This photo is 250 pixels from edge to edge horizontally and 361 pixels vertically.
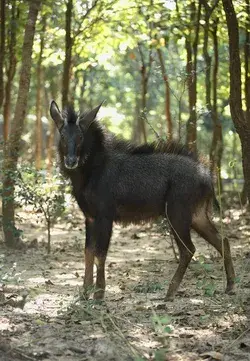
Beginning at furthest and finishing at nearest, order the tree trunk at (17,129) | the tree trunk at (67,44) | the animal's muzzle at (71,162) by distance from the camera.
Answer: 1. the tree trunk at (67,44)
2. the tree trunk at (17,129)
3. the animal's muzzle at (71,162)

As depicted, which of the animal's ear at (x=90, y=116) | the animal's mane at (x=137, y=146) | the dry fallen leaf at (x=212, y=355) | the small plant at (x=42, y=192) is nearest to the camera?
the dry fallen leaf at (x=212, y=355)

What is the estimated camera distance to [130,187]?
28.7 feet

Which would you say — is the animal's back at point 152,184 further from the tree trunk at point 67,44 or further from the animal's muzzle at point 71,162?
the tree trunk at point 67,44

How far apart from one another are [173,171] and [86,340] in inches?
122

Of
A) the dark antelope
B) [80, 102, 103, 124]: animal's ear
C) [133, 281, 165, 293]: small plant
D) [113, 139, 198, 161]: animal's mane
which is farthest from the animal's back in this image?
[133, 281, 165, 293]: small plant

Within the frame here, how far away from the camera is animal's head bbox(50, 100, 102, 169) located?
856cm

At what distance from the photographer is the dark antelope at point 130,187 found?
8.59 meters

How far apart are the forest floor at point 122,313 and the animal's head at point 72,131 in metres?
1.57

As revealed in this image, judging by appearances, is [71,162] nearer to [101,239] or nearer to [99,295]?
[101,239]

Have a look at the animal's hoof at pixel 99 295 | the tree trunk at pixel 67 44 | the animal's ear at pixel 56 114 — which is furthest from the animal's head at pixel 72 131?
the tree trunk at pixel 67 44

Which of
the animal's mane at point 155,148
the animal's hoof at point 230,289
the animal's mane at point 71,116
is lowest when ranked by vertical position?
the animal's hoof at point 230,289

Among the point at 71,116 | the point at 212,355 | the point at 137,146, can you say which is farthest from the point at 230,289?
the point at 71,116

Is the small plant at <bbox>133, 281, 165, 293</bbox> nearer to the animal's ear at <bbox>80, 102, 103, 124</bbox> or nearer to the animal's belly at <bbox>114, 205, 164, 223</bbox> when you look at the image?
the animal's belly at <bbox>114, 205, 164, 223</bbox>

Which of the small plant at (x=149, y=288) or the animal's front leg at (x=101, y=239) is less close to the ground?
the animal's front leg at (x=101, y=239)
